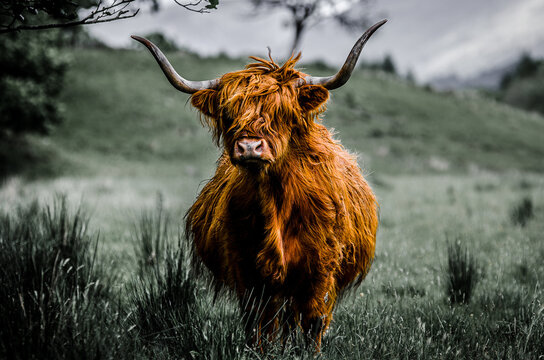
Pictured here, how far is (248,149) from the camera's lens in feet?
6.93

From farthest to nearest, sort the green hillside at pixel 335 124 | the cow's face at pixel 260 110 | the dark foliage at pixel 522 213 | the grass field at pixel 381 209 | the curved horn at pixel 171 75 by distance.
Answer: the green hillside at pixel 335 124, the dark foliage at pixel 522 213, the grass field at pixel 381 209, the curved horn at pixel 171 75, the cow's face at pixel 260 110

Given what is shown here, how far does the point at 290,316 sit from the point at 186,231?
116cm

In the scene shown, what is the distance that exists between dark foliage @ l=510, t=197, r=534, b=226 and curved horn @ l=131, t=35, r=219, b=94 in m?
5.92

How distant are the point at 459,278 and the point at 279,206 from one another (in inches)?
81.7

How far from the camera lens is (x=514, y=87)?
207 ft

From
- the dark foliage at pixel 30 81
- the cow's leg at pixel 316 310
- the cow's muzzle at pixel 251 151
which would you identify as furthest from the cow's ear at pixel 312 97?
the dark foliage at pixel 30 81

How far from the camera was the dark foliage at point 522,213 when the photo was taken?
264 inches

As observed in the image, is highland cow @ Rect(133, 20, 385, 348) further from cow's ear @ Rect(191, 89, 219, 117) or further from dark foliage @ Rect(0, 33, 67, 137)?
dark foliage @ Rect(0, 33, 67, 137)

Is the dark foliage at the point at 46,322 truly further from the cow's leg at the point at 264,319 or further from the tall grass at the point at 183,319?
the cow's leg at the point at 264,319

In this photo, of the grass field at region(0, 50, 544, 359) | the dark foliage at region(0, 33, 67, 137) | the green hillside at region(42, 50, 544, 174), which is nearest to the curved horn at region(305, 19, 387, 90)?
the grass field at region(0, 50, 544, 359)

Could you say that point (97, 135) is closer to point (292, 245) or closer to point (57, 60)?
point (57, 60)

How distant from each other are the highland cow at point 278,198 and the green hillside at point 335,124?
14.9 m

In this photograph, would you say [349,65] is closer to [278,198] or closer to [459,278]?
[278,198]

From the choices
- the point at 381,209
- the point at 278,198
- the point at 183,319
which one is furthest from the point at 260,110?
the point at 381,209
